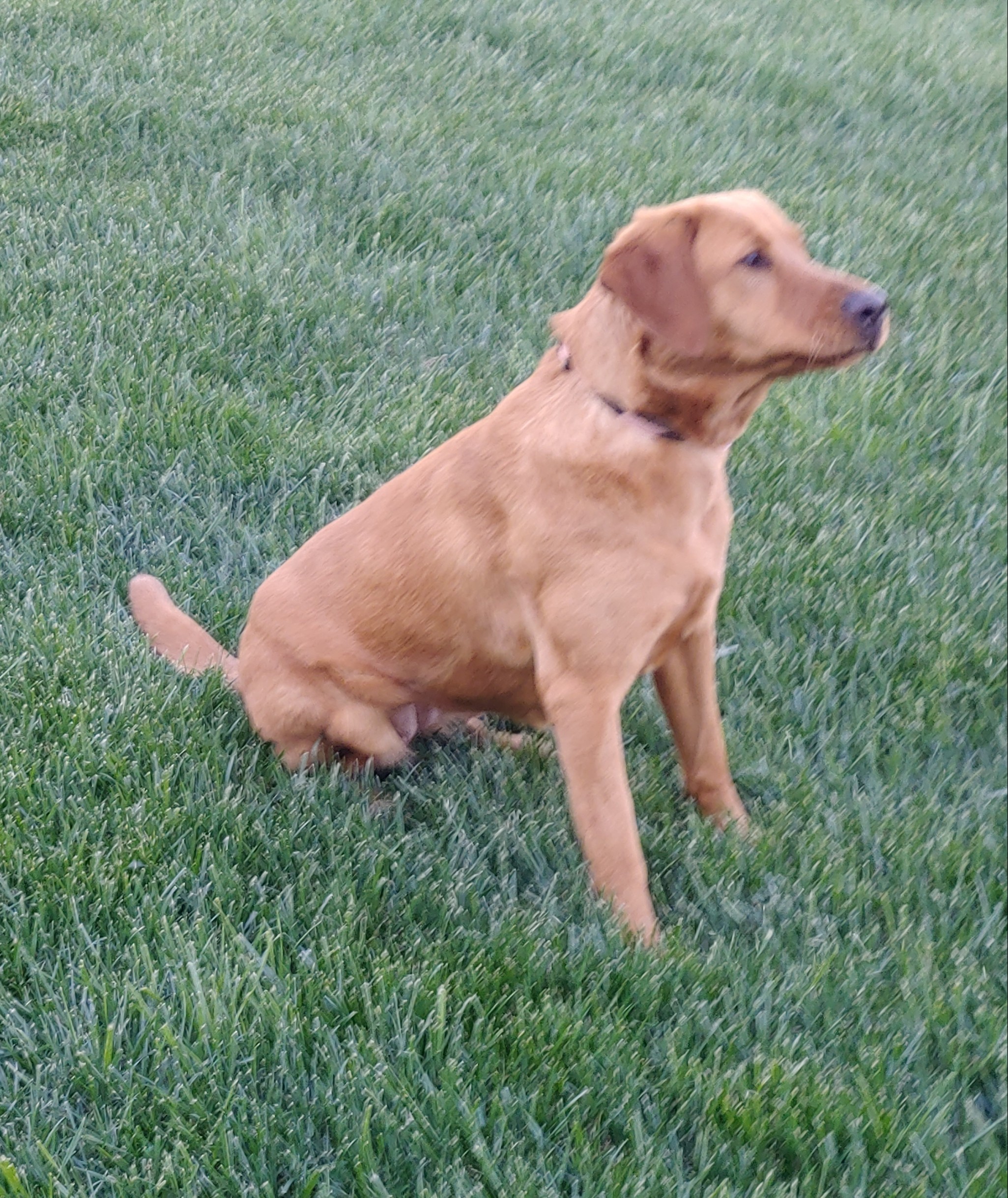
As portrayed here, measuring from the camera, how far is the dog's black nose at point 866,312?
2.30 metres

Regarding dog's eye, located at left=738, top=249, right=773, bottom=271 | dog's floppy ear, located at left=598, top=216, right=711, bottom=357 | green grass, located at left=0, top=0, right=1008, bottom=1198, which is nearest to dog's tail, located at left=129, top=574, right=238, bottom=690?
green grass, located at left=0, top=0, right=1008, bottom=1198

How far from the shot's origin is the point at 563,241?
5332mm

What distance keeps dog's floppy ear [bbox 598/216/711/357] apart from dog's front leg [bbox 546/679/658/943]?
2.32 feet

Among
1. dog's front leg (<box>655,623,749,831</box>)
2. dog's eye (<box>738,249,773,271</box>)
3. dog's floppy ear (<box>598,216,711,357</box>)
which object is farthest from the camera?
dog's front leg (<box>655,623,749,831</box>)

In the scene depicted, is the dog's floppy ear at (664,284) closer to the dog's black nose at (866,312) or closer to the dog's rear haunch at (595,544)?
the dog's rear haunch at (595,544)

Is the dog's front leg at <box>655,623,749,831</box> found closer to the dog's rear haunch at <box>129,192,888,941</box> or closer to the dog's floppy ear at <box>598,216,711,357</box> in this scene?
the dog's rear haunch at <box>129,192,888,941</box>

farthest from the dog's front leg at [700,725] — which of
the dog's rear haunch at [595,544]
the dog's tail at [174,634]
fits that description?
the dog's tail at [174,634]

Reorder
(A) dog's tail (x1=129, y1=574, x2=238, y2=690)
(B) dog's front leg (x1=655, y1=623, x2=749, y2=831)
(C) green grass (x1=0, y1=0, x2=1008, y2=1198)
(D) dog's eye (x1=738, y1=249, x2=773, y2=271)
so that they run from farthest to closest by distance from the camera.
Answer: (A) dog's tail (x1=129, y1=574, x2=238, y2=690)
(B) dog's front leg (x1=655, y1=623, x2=749, y2=831)
(D) dog's eye (x1=738, y1=249, x2=773, y2=271)
(C) green grass (x1=0, y1=0, x2=1008, y2=1198)

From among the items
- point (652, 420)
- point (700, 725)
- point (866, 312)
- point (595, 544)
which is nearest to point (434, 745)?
point (700, 725)

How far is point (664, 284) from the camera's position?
91.2 inches

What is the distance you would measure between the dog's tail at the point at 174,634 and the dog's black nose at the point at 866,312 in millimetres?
1647

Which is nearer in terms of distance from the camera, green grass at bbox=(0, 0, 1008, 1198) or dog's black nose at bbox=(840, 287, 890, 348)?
green grass at bbox=(0, 0, 1008, 1198)

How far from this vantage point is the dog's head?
230 cm

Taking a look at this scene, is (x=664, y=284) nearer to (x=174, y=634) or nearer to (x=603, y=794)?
(x=603, y=794)
